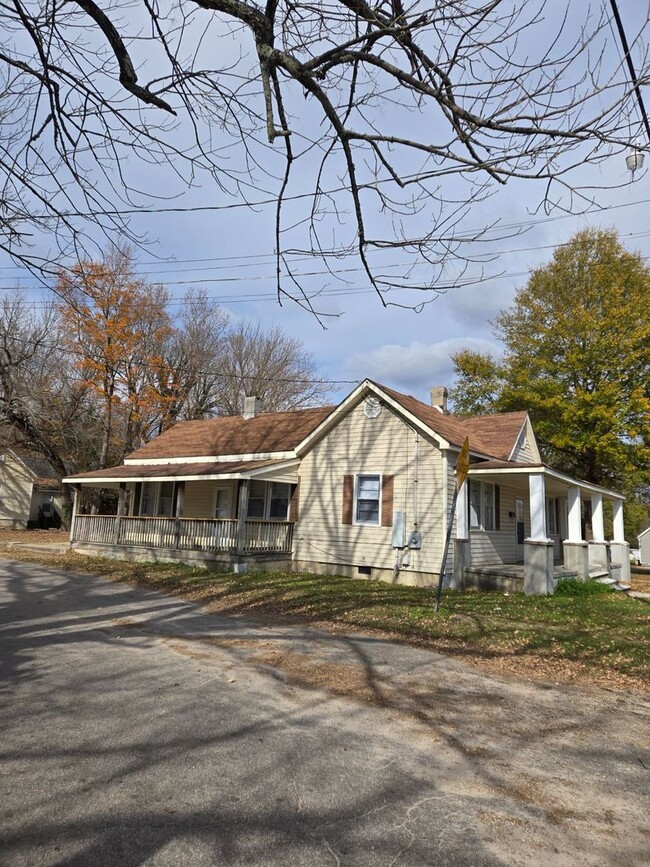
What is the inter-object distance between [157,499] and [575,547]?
1469 centimetres

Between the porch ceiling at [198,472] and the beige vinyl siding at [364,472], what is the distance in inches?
43.7

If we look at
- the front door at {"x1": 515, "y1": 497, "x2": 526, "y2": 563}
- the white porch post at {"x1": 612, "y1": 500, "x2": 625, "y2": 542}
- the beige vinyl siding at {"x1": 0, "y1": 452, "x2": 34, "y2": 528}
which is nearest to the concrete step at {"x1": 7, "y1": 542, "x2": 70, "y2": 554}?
the front door at {"x1": 515, "y1": 497, "x2": 526, "y2": 563}

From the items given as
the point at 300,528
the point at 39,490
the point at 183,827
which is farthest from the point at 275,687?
the point at 39,490

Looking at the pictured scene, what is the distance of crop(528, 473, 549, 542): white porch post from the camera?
13.1 meters

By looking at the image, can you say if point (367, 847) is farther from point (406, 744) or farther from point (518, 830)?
point (406, 744)

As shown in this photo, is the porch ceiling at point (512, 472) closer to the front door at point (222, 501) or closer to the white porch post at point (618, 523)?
the white porch post at point (618, 523)

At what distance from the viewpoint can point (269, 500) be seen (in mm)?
18562

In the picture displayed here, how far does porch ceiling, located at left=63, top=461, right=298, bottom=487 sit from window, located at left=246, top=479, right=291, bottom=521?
2.98 ft

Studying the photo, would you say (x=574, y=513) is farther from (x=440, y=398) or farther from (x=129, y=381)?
(x=129, y=381)

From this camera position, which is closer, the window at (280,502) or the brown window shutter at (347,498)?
the brown window shutter at (347,498)

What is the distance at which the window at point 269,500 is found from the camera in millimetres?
18438

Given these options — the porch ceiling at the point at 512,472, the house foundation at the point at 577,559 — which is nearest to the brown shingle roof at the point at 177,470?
the porch ceiling at the point at 512,472

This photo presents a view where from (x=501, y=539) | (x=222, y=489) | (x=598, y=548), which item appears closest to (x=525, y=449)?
(x=598, y=548)

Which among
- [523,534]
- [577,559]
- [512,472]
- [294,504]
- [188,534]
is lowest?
[577,559]
